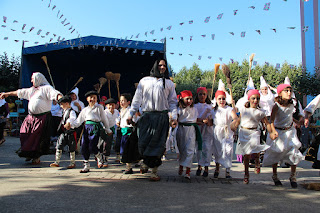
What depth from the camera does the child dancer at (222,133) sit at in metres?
5.76

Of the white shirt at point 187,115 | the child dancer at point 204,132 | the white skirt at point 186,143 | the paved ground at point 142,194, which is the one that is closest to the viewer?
the paved ground at point 142,194

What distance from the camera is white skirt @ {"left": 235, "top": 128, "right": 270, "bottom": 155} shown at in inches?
206

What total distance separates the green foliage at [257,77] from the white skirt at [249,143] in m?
18.9

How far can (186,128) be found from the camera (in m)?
5.70

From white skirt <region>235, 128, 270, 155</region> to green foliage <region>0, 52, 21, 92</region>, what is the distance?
79.9 ft

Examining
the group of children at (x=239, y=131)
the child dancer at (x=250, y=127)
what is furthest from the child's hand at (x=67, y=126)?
the child dancer at (x=250, y=127)

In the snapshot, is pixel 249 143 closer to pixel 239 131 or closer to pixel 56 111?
→ pixel 239 131

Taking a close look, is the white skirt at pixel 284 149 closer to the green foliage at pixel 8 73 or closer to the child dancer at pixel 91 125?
the child dancer at pixel 91 125

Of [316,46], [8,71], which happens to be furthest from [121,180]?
[316,46]

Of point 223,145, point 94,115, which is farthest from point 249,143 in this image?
point 94,115

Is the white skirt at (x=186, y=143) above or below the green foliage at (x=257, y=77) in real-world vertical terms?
below

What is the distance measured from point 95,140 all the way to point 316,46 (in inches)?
1041

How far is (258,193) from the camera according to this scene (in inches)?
168

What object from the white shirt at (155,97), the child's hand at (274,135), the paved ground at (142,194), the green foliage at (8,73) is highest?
the green foliage at (8,73)
